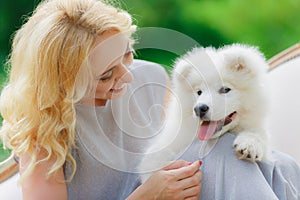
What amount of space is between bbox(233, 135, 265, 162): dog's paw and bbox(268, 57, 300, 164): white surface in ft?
1.39

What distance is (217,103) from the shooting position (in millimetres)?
1217

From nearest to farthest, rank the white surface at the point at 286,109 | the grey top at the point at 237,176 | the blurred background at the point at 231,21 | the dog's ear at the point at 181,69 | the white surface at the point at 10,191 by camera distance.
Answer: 1. the grey top at the point at 237,176
2. the dog's ear at the point at 181,69
3. the white surface at the point at 10,191
4. the white surface at the point at 286,109
5. the blurred background at the point at 231,21

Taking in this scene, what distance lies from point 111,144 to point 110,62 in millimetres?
243

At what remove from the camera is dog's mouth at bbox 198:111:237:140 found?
4.06 feet

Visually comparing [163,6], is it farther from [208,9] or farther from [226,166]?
[226,166]

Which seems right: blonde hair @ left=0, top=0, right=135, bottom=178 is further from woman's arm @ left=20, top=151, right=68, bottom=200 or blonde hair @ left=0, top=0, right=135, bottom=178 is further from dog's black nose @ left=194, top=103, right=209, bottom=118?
dog's black nose @ left=194, top=103, right=209, bottom=118

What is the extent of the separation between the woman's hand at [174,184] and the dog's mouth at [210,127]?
0.20 feet

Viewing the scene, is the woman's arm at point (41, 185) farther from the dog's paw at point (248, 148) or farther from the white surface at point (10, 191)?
the dog's paw at point (248, 148)

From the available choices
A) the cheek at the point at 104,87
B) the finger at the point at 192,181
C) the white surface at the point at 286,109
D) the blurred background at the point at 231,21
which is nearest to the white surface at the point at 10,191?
the cheek at the point at 104,87

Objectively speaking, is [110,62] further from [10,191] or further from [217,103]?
[10,191]

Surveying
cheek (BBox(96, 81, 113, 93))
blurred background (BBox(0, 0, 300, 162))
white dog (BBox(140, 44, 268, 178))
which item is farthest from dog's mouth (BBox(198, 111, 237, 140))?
blurred background (BBox(0, 0, 300, 162))

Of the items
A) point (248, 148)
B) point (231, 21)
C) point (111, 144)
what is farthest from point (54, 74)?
point (231, 21)

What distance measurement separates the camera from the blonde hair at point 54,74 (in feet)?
4.13

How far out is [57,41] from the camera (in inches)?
49.6
